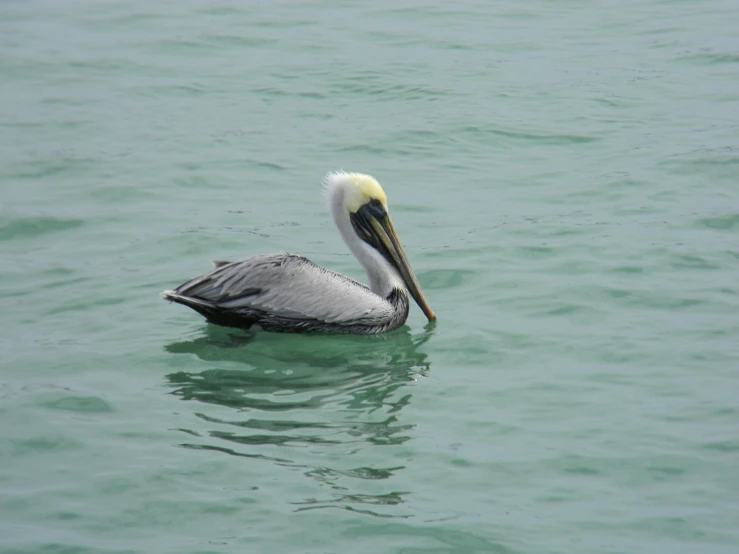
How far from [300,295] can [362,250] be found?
70 centimetres

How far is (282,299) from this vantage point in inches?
271

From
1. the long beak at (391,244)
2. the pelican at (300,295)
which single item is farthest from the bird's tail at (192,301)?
the long beak at (391,244)

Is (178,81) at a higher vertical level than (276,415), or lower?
higher

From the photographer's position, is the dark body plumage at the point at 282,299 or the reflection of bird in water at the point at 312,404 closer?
the reflection of bird in water at the point at 312,404

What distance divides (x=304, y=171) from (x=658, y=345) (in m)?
3.93

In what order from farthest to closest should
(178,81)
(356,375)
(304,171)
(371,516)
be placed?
1. (178,81)
2. (304,171)
3. (356,375)
4. (371,516)

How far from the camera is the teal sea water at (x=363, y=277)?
16.3ft

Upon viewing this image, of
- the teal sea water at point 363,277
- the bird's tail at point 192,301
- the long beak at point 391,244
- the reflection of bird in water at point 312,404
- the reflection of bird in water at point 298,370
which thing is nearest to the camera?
the teal sea water at point 363,277

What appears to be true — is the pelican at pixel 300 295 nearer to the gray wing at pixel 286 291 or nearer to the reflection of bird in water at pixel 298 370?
the gray wing at pixel 286 291

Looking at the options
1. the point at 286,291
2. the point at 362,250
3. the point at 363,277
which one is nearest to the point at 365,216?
the point at 362,250

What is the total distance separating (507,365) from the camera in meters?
6.42

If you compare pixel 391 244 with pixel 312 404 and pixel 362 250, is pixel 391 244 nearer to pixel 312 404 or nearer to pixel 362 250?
pixel 362 250

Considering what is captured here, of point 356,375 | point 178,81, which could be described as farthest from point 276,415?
point 178,81

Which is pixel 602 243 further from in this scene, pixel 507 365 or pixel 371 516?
pixel 371 516
